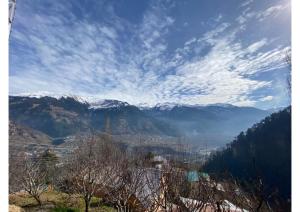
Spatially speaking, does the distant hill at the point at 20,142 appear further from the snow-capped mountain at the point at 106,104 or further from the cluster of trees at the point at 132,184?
the snow-capped mountain at the point at 106,104

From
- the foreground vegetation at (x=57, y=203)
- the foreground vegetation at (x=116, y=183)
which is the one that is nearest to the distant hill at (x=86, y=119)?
the foreground vegetation at (x=116, y=183)

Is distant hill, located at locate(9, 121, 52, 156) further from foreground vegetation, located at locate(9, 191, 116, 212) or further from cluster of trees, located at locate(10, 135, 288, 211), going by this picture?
foreground vegetation, located at locate(9, 191, 116, 212)

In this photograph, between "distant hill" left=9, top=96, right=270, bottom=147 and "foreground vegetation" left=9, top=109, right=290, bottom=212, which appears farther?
"distant hill" left=9, top=96, right=270, bottom=147

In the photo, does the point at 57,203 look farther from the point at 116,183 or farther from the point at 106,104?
the point at 106,104

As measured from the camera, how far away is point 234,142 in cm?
2559

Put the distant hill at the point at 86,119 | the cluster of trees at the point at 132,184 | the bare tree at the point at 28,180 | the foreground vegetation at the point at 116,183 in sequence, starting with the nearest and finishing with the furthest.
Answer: the cluster of trees at the point at 132,184
the foreground vegetation at the point at 116,183
the bare tree at the point at 28,180
the distant hill at the point at 86,119

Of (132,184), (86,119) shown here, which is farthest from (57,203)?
(86,119)

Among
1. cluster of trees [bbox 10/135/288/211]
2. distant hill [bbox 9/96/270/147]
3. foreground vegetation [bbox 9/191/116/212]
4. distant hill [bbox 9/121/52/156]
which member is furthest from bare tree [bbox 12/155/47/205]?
distant hill [bbox 9/96/270/147]

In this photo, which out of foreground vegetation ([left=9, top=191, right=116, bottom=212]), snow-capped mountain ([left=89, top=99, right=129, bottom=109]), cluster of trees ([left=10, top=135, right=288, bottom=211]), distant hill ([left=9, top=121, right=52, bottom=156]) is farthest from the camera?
snow-capped mountain ([left=89, top=99, right=129, bottom=109])

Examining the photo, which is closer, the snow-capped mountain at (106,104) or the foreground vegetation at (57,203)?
the foreground vegetation at (57,203)

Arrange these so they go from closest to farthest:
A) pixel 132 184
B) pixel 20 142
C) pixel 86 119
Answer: pixel 132 184 < pixel 20 142 < pixel 86 119

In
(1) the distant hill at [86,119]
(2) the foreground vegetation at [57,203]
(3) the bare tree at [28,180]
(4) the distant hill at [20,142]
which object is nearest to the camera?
(4) the distant hill at [20,142]
